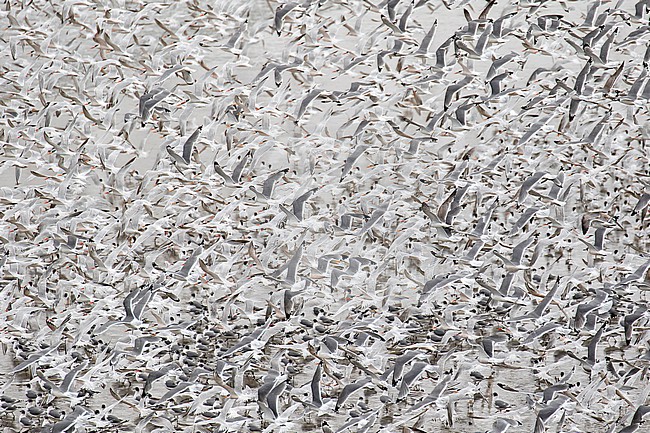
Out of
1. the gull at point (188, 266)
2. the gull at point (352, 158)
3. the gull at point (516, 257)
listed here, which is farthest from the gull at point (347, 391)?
the gull at point (352, 158)

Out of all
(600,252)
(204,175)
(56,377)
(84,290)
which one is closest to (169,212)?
(204,175)

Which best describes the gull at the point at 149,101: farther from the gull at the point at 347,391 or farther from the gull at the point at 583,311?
the gull at the point at 583,311

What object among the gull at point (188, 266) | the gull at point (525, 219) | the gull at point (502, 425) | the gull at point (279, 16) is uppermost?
the gull at point (279, 16)

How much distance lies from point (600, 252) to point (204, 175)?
568 cm

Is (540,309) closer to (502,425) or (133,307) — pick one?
(502,425)

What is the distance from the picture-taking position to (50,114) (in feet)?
60.6

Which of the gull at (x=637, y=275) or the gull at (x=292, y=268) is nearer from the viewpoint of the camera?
the gull at (x=637, y=275)

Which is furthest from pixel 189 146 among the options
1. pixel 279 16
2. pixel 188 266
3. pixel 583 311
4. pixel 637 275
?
pixel 637 275

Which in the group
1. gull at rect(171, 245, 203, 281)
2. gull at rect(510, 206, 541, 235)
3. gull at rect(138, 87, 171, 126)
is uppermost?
gull at rect(510, 206, 541, 235)

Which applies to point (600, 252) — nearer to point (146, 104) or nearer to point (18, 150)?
point (146, 104)

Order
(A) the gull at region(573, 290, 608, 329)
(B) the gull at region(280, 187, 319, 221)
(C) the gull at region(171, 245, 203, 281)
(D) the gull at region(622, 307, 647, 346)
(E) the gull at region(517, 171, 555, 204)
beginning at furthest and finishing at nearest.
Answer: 1. (E) the gull at region(517, 171, 555, 204)
2. (B) the gull at region(280, 187, 319, 221)
3. (C) the gull at region(171, 245, 203, 281)
4. (A) the gull at region(573, 290, 608, 329)
5. (D) the gull at region(622, 307, 647, 346)

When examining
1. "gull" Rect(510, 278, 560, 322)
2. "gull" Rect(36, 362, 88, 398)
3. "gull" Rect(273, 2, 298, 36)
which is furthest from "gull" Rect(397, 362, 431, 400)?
"gull" Rect(273, 2, 298, 36)

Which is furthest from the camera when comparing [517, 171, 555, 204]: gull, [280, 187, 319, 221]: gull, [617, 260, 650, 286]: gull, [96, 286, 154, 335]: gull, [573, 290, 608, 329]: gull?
[517, 171, 555, 204]: gull

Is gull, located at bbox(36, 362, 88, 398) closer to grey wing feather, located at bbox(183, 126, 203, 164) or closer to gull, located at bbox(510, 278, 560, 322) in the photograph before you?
grey wing feather, located at bbox(183, 126, 203, 164)
